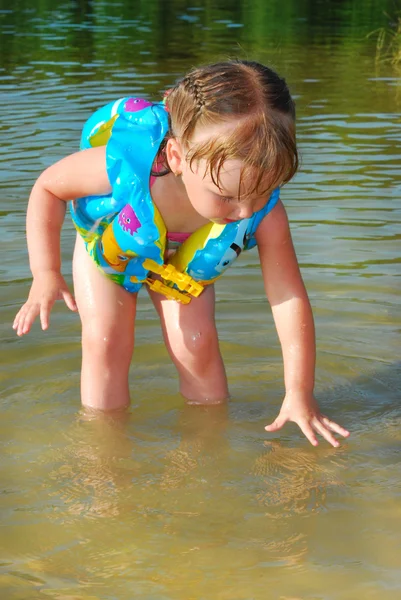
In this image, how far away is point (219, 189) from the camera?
3186 mm

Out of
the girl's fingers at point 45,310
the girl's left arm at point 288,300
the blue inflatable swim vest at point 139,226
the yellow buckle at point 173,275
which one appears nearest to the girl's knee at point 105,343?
the blue inflatable swim vest at point 139,226

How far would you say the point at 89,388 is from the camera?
4102 millimetres

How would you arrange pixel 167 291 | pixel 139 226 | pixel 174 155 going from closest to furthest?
1. pixel 174 155
2. pixel 139 226
3. pixel 167 291

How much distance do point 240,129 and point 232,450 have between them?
1274 mm

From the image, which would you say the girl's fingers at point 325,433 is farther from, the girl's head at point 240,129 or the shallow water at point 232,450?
the girl's head at point 240,129

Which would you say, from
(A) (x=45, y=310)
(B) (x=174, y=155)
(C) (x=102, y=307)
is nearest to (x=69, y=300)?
(A) (x=45, y=310)

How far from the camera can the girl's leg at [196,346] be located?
406 centimetres

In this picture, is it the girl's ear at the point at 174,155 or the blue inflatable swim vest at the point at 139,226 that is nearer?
the girl's ear at the point at 174,155

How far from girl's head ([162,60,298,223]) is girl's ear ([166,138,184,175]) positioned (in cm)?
11

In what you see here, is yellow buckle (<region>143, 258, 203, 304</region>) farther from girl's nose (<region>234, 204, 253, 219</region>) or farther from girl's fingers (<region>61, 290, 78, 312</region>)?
girl's nose (<region>234, 204, 253, 219</region>)

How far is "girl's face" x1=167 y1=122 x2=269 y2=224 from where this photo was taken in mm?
3135

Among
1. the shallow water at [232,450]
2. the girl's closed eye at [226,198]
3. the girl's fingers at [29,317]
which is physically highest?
the girl's closed eye at [226,198]

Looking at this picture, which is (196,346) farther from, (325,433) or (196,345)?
(325,433)

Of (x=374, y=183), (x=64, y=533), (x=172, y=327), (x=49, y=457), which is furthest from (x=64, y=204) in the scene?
(x=374, y=183)
